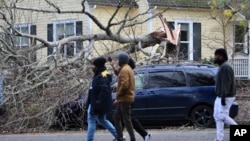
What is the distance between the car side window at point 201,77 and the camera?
1555cm

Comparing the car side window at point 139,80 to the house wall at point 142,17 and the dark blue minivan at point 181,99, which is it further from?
the house wall at point 142,17

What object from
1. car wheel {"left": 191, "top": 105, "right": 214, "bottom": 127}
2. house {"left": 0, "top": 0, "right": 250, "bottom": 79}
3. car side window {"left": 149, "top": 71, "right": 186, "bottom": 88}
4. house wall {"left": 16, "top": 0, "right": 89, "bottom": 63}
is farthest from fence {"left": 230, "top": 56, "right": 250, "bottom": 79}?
car wheel {"left": 191, "top": 105, "right": 214, "bottom": 127}

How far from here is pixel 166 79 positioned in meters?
15.8

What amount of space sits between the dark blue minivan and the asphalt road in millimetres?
532

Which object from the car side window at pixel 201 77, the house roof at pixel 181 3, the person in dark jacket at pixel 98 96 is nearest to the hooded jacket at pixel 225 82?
the person in dark jacket at pixel 98 96

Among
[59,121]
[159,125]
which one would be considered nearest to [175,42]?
[159,125]

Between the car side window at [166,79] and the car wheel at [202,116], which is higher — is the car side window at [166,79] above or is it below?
above

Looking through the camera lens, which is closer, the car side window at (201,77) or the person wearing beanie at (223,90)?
the person wearing beanie at (223,90)

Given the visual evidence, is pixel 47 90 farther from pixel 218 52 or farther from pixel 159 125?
pixel 218 52

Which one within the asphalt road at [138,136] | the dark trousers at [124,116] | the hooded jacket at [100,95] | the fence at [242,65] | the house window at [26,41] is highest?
the house window at [26,41]

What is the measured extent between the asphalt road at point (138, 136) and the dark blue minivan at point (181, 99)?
53 cm

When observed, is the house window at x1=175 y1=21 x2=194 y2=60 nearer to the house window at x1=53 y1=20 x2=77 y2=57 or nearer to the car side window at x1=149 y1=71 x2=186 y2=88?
the house window at x1=53 y1=20 x2=77 y2=57

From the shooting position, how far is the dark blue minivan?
15.5 metres

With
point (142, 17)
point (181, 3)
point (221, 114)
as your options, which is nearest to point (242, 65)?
point (181, 3)
